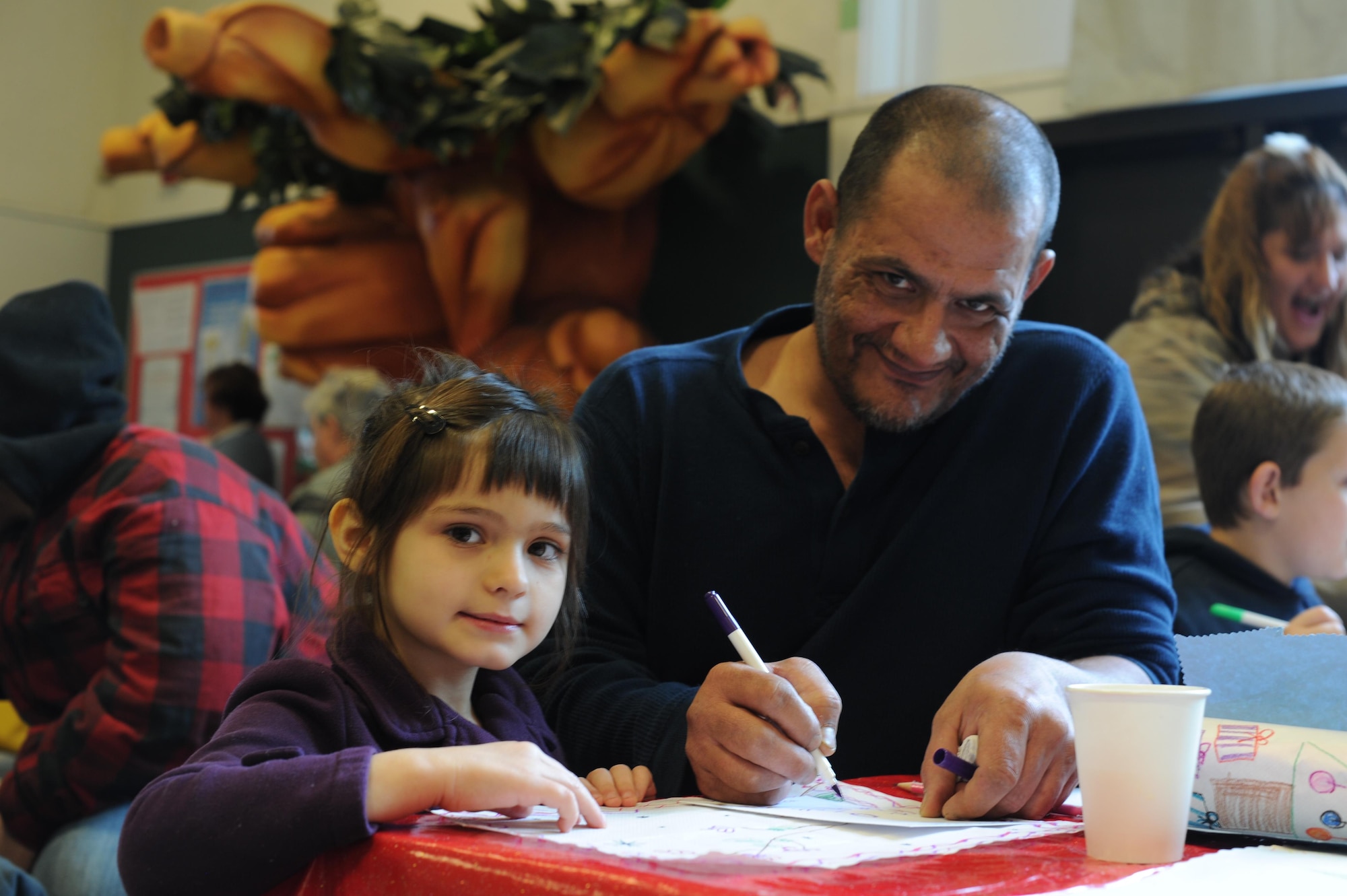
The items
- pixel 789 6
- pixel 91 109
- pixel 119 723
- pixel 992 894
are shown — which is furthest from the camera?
pixel 91 109

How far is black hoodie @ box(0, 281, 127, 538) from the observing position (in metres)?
1.68

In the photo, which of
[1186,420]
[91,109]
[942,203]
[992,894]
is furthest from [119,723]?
[91,109]

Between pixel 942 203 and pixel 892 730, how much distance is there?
0.48 m

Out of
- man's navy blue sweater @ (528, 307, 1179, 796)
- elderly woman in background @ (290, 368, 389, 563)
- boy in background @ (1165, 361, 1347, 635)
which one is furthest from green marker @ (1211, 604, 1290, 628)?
elderly woman in background @ (290, 368, 389, 563)

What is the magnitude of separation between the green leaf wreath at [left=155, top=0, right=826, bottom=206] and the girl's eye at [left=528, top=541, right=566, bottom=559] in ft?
6.43

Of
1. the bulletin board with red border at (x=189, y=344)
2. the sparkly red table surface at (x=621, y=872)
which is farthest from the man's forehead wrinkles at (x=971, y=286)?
the bulletin board with red border at (x=189, y=344)

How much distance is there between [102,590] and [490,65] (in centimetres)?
165

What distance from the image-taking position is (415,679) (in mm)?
935

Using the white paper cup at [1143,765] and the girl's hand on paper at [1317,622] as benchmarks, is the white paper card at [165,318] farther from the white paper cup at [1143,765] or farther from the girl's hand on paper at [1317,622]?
the white paper cup at [1143,765]

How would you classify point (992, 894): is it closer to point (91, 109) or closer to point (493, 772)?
point (493, 772)

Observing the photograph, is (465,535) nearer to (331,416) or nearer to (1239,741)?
(1239,741)

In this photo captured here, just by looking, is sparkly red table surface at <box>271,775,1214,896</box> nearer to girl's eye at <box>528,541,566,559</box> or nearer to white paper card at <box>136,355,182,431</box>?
girl's eye at <box>528,541,566,559</box>

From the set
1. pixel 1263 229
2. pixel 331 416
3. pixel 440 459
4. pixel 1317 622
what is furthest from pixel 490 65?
pixel 440 459

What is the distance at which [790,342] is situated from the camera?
4.66 feet
